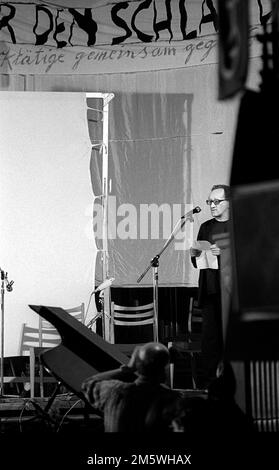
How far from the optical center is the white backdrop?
8641 millimetres

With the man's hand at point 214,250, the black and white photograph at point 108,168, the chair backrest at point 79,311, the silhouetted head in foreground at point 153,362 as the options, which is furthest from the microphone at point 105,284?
the silhouetted head in foreground at point 153,362

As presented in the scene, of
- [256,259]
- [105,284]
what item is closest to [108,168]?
[105,284]

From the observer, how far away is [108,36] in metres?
9.23

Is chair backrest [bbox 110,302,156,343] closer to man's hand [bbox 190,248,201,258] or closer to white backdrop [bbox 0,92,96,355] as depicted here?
white backdrop [bbox 0,92,96,355]

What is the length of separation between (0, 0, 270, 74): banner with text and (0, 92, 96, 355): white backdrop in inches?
23.1

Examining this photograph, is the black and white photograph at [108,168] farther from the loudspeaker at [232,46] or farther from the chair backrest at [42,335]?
the loudspeaker at [232,46]

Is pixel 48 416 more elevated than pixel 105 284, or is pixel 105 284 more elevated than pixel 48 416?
pixel 105 284

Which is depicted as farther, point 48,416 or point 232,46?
point 48,416

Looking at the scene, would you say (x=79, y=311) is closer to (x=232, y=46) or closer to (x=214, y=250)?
(x=214, y=250)

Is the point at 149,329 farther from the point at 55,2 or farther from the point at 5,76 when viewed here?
the point at 55,2

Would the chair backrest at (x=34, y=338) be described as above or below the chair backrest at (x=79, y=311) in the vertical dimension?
below

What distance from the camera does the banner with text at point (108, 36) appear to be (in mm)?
9055

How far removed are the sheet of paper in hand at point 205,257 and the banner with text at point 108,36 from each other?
2951 mm

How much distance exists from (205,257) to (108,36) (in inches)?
139
